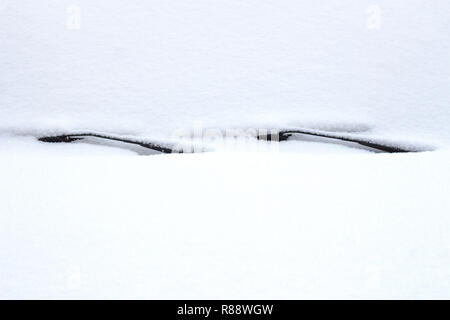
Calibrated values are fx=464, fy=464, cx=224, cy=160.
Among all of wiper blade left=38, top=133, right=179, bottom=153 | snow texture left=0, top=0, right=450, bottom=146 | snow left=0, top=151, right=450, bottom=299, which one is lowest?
snow left=0, top=151, right=450, bottom=299

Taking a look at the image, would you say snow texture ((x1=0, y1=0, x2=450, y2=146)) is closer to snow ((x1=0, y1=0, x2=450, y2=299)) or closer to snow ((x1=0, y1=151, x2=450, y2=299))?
snow ((x1=0, y1=0, x2=450, y2=299))

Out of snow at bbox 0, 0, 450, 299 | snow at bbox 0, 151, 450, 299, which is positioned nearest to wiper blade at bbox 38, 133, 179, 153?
snow at bbox 0, 0, 450, 299

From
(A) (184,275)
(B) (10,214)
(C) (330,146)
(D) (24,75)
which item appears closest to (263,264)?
(A) (184,275)

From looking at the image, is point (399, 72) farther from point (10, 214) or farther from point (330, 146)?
point (10, 214)

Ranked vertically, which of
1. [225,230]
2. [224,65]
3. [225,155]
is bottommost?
[225,230]

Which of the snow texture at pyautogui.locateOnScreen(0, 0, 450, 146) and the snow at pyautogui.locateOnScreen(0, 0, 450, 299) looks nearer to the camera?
the snow at pyautogui.locateOnScreen(0, 0, 450, 299)

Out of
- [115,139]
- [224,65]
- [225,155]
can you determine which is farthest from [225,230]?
[224,65]

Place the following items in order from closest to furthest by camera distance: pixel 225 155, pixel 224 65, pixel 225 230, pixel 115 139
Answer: pixel 225 230 → pixel 225 155 → pixel 115 139 → pixel 224 65

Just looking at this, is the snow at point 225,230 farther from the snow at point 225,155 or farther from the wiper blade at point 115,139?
the wiper blade at point 115,139

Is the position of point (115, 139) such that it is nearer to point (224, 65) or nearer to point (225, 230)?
point (224, 65)
